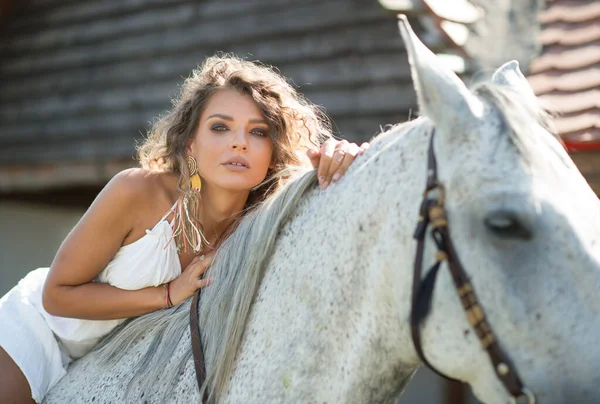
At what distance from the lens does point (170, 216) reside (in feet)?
7.00

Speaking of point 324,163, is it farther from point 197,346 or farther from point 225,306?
point 197,346

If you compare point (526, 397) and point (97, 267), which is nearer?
point (526, 397)

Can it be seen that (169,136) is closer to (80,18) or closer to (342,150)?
(342,150)

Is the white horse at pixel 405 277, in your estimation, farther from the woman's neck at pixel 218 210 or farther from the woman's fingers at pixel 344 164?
the woman's neck at pixel 218 210

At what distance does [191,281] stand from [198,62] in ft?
14.8

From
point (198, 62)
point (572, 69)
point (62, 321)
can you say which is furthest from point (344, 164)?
point (198, 62)

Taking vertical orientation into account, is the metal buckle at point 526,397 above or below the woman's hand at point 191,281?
below

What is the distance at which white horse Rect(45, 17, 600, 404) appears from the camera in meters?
1.33

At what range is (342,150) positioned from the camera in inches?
70.7

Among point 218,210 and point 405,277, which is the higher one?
point 218,210

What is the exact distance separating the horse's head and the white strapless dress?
0.90m

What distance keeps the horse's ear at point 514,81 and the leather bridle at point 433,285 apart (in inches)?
9.8

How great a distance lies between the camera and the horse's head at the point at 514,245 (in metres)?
1.32

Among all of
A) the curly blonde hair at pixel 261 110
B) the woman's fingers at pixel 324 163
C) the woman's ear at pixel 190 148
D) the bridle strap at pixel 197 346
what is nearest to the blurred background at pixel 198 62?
the curly blonde hair at pixel 261 110
